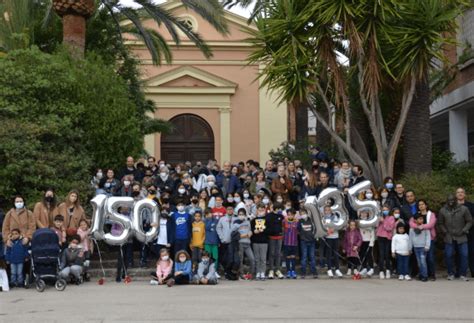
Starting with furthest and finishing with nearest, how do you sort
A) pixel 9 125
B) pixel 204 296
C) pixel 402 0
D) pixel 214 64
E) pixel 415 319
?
pixel 214 64 < pixel 402 0 < pixel 9 125 < pixel 204 296 < pixel 415 319

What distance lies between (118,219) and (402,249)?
568cm

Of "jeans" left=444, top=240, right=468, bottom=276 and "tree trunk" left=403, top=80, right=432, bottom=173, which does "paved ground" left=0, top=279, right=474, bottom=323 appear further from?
"tree trunk" left=403, top=80, right=432, bottom=173

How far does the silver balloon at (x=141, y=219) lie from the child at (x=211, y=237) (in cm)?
100

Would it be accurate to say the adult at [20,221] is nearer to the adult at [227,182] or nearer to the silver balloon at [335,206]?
the adult at [227,182]

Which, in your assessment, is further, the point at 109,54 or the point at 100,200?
the point at 109,54

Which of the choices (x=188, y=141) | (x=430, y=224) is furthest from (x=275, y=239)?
(x=188, y=141)

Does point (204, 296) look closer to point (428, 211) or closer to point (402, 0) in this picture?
point (428, 211)

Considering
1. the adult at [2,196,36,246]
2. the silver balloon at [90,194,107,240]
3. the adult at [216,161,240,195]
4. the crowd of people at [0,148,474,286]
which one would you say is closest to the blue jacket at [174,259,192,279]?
the crowd of people at [0,148,474,286]

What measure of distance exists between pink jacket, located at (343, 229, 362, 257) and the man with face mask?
1.67 metres

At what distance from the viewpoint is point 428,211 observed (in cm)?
1348

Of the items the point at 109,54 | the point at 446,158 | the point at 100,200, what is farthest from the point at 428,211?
the point at 109,54

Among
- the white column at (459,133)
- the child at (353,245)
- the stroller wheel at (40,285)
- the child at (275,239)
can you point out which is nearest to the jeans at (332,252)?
the child at (353,245)

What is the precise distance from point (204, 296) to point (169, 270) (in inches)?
80.0

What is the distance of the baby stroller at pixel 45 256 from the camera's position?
11930 millimetres
